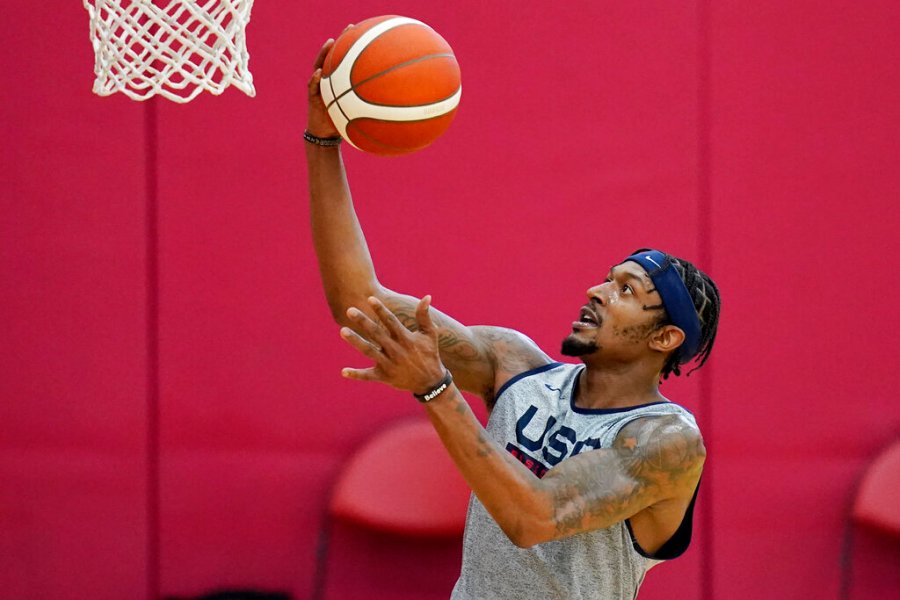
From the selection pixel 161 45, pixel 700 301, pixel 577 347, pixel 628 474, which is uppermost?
pixel 161 45

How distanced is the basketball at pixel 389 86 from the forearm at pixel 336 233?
13cm

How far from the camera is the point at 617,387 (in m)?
2.65

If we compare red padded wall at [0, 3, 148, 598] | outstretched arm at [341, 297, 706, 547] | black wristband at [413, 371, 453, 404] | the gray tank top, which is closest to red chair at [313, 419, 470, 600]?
red padded wall at [0, 3, 148, 598]

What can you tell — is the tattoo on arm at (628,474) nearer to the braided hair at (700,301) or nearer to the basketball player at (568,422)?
the basketball player at (568,422)

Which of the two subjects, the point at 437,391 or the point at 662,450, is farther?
the point at 662,450

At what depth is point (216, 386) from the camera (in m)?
3.69

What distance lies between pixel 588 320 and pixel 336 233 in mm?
608

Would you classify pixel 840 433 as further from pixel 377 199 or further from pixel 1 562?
pixel 1 562

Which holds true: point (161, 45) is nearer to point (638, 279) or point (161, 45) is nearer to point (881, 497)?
point (638, 279)

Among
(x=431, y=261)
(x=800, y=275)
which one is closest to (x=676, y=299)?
(x=431, y=261)

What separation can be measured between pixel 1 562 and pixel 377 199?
5.38ft

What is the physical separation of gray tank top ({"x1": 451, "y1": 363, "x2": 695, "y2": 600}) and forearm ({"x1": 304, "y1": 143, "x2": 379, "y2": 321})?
424 mm

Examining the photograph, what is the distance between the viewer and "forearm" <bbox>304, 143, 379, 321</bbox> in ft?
8.54

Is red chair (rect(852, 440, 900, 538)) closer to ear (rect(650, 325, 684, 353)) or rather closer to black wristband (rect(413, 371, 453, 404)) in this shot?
ear (rect(650, 325, 684, 353))
